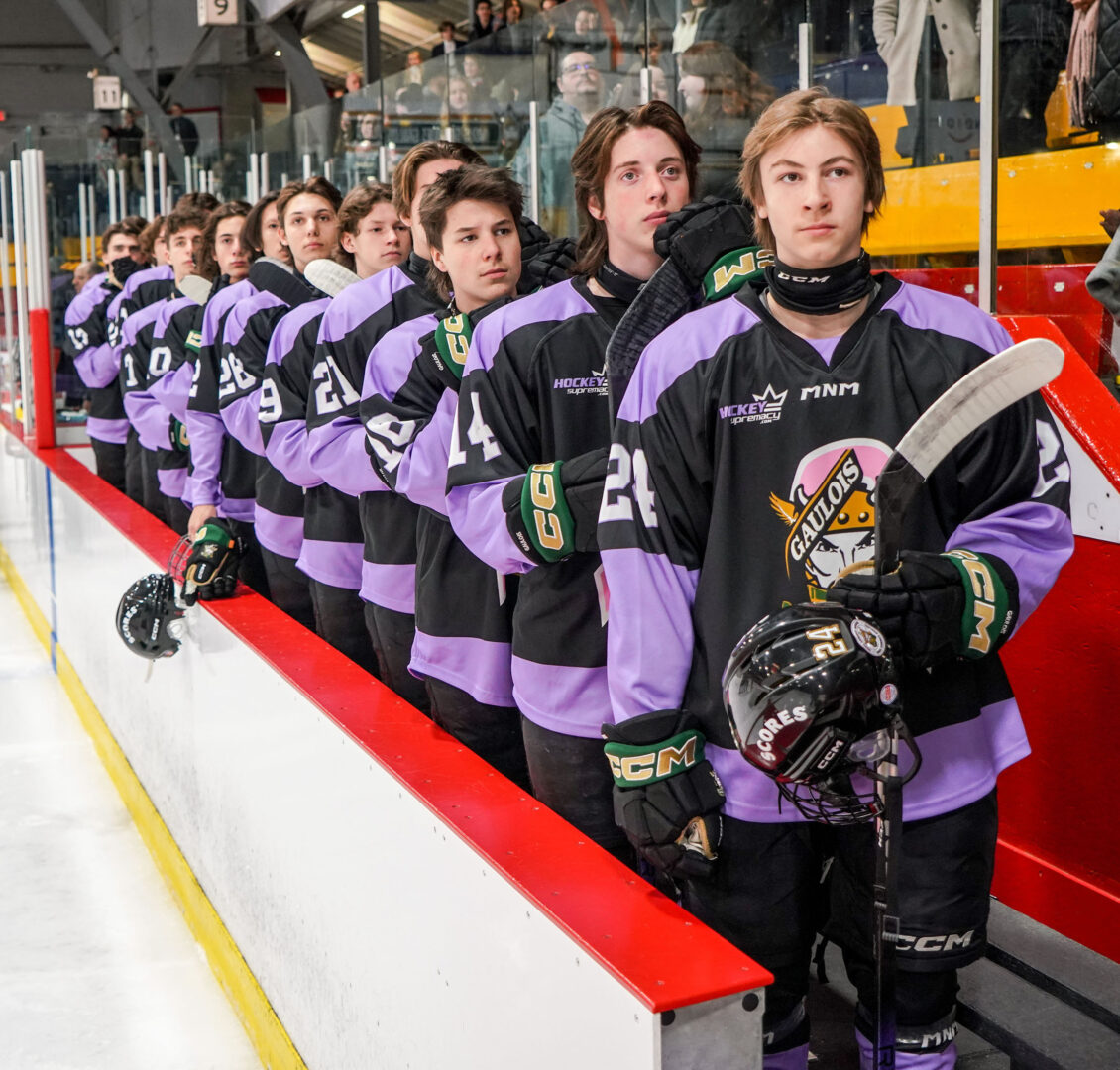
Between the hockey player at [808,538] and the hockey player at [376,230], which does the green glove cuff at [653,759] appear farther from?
the hockey player at [376,230]

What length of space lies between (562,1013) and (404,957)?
0.51 metres

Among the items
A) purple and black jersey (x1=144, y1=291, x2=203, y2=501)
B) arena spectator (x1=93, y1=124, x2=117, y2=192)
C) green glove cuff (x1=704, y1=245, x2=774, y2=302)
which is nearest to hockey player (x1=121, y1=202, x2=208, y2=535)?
purple and black jersey (x1=144, y1=291, x2=203, y2=501)

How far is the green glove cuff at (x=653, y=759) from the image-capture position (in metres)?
1.46

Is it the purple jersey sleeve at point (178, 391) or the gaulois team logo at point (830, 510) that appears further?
the purple jersey sleeve at point (178, 391)

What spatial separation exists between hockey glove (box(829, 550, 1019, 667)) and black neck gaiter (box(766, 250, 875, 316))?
27 centimetres

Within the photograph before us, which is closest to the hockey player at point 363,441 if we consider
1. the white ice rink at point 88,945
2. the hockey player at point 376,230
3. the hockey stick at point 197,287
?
the hockey player at point 376,230

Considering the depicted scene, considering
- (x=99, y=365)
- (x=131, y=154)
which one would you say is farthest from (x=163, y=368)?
(x=131, y=154)

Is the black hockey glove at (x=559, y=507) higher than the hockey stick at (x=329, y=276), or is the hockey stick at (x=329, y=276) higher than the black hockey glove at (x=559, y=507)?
the hockey stick at (x=329, y=276)

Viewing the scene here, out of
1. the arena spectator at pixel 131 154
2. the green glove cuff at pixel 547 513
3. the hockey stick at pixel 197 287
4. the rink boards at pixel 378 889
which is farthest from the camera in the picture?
the arena spectator at pixel 131 154

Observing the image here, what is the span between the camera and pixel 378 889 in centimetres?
190

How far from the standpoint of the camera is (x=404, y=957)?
180 centimetres

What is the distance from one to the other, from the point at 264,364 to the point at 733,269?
1938 mm

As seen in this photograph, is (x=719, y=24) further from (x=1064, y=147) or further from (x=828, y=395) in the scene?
(x=828, y=395)

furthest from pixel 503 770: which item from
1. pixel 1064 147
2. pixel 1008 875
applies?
pixel 1064 147
